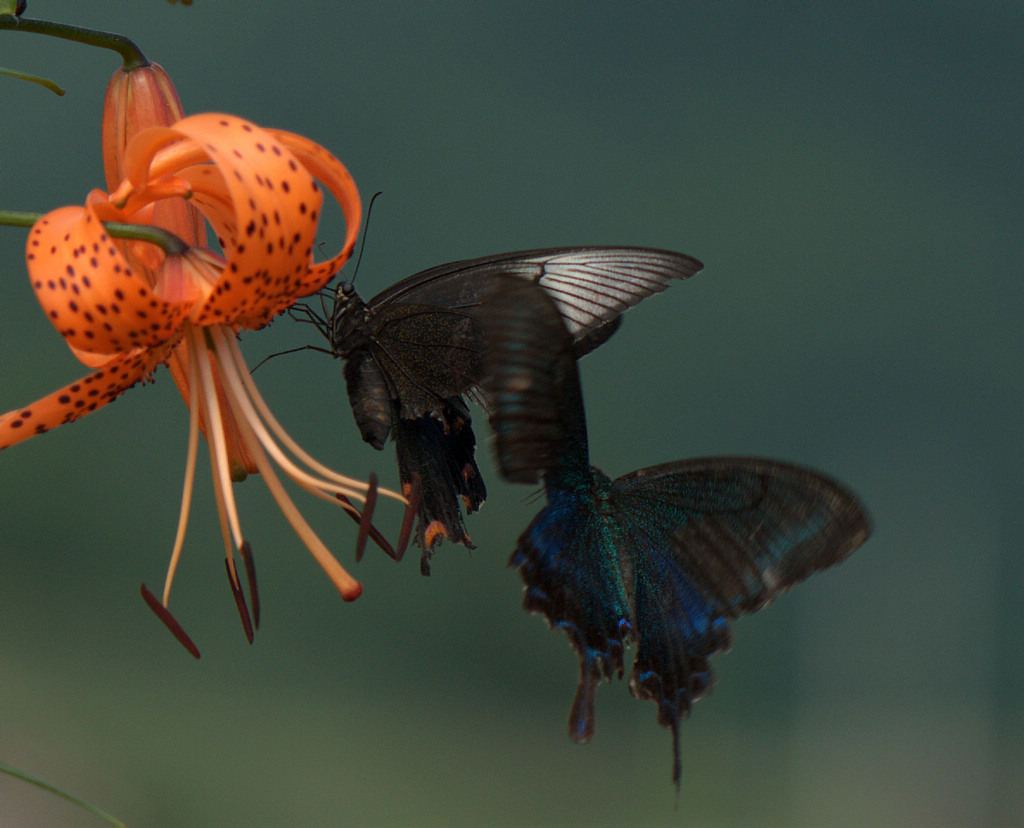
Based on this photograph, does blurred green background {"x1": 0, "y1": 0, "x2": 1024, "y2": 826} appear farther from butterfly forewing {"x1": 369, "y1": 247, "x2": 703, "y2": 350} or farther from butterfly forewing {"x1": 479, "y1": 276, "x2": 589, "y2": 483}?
butterfly forewing {"x1": 479, "y1": 276, "x2": 589, "y2": 483}

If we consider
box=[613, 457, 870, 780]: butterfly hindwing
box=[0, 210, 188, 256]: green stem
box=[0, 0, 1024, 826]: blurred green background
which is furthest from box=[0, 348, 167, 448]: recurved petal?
box=[0, 0, 1024, 826]: blurred green background

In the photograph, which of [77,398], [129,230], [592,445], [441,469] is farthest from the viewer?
[592,445]

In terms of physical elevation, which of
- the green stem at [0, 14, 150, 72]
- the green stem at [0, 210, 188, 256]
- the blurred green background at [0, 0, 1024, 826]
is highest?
the green stem at [0, 14, 150, 72]

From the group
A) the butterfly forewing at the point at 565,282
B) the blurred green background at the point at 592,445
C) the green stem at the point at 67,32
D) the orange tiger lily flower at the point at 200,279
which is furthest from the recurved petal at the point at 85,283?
the blurred green background at the point at 592,445

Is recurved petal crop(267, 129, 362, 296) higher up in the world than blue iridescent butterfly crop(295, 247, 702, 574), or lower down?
higher up

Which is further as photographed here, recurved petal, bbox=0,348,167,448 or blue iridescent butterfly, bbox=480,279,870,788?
blue iridescent butterfly, bbox=480,279,870,788

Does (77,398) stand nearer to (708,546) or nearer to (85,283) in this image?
(85,283)

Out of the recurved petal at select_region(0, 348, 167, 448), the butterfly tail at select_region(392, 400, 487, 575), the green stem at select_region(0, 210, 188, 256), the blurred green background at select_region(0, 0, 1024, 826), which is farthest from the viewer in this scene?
the blurred green background at select_region(0, 0, 1024, 826)

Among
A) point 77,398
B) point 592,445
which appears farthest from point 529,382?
point 592,445
